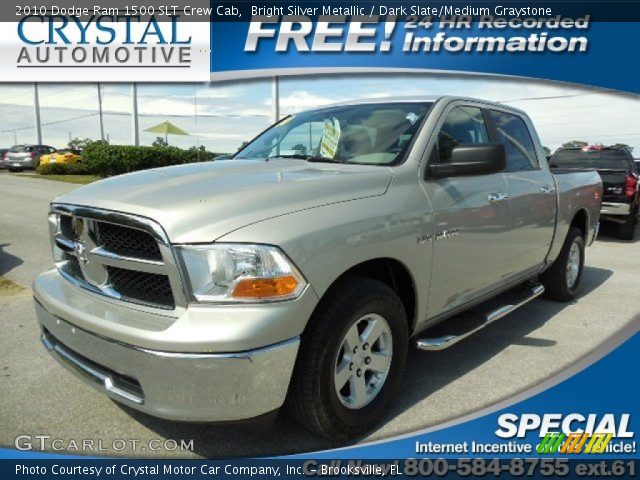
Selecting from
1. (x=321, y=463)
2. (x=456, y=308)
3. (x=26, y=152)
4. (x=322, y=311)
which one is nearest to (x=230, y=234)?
(x=322, y=311)

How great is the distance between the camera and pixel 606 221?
1034cm

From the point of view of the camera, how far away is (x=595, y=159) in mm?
10422

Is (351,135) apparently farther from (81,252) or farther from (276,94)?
(276,94)

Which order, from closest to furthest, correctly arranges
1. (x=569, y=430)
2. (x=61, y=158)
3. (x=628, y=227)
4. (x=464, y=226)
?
(x=569, y=430), (x=464, y=226), (x=628, y=227), (x=61, y=158)

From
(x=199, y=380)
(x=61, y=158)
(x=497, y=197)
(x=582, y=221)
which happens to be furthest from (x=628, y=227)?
(x=61, y=158)

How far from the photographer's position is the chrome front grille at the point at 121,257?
228 cm

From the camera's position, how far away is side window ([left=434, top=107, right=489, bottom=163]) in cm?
342

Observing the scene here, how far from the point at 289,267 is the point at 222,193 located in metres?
0.53

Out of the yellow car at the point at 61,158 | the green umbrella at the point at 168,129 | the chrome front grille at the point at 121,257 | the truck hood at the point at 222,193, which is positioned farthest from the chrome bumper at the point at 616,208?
the yellow car at the point at 61,158

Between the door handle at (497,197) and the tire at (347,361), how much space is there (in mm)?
1252

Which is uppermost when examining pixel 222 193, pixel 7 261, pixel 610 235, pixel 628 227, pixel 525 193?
pixel 222 193

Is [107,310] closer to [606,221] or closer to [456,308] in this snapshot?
[456,308]

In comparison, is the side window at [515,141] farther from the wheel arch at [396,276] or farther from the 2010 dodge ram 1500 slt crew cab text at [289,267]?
the wheel arch at [396,276]

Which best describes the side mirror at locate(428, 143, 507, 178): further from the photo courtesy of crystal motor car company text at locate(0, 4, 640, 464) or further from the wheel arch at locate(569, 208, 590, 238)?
the wheel arch at locate(569, 208, 590, 238)
